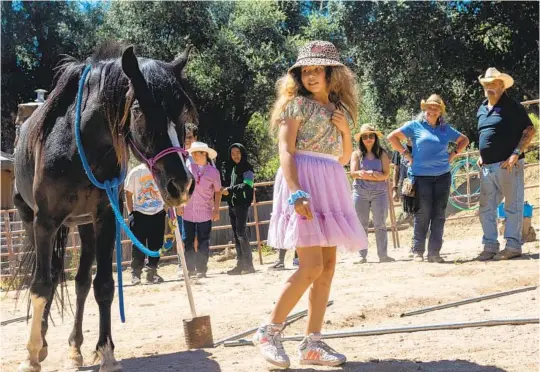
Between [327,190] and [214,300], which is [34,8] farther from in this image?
[327,190]

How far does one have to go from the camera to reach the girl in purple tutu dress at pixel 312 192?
3.94 metres

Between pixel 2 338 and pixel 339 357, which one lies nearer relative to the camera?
pixel 339 357

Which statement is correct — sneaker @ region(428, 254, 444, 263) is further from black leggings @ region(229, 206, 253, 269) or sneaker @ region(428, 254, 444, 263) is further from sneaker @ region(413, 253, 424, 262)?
black leggings @ region(229, 206, 253, 269)

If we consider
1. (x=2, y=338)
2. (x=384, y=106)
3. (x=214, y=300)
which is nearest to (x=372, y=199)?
(x=214, y=300)

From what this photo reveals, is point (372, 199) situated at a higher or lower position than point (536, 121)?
lower

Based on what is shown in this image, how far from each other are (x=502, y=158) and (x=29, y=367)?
20.6ft

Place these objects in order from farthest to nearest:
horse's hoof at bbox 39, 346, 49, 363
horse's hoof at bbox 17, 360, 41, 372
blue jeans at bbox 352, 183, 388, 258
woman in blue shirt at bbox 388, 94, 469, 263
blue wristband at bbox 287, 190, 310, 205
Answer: blue jeans at bbox 352, 183, 388, 258, woman in blue shirt at bbox 388, 94, 469, 263, horse's hoof at bbox 39, 346, 49, 363, horse's hoof at bbox 17, 360, 41, 372, blue wristband at bbox 287, 190, 310, 205

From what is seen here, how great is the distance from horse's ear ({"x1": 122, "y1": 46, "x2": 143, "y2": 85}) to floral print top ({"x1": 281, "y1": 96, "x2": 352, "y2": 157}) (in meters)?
0.89

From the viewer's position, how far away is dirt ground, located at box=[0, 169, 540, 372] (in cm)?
411

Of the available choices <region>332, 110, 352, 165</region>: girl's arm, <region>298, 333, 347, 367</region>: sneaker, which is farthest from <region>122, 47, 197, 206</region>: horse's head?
<region>298, 333, 347, 367</region>: sneaker

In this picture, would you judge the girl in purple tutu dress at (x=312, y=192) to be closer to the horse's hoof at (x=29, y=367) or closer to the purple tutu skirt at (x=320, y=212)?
the purple tutu skirt at (x=320, y=212)

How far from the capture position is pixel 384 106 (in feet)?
82.0

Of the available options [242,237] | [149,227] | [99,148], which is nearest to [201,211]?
[149,227]

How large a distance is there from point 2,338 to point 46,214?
2211 millimetres
